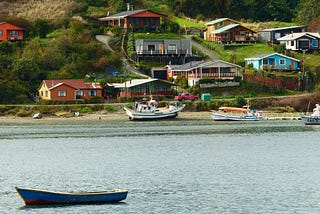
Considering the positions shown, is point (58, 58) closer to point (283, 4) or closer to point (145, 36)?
point (145, 36)

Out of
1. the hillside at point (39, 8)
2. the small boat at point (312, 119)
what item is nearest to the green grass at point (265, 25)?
the hillside at point (39, 8)

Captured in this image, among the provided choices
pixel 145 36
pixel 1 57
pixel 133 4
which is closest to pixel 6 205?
pixel 1 57

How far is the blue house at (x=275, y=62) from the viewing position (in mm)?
98062

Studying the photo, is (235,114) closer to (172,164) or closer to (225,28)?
(225,28)

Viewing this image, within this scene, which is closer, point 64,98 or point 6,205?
point 6,205

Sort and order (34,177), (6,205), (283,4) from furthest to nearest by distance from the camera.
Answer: (283,4)
(34,177)
(6,205)

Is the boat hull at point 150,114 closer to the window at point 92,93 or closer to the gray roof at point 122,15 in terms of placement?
the window at point 92,93

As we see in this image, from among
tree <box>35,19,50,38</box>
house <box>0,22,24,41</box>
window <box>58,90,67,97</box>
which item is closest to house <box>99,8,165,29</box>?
tree <box>35,19,50,38</box>

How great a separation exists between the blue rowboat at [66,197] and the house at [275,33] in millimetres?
71443

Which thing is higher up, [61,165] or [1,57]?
→ [1,57]

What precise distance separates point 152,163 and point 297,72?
46.4 meters

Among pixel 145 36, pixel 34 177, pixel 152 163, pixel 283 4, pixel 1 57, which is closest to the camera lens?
pixel 34 177

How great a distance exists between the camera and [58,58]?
98875mm

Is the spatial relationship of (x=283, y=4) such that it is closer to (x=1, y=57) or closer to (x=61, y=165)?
(x=1, y=57)
